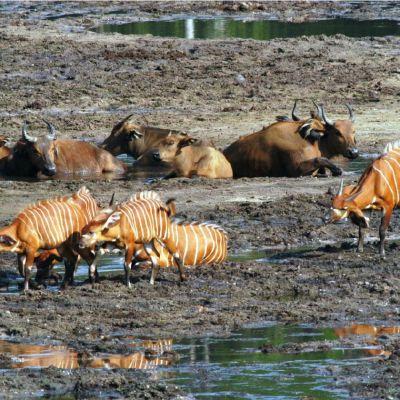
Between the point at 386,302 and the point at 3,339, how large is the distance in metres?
3.38

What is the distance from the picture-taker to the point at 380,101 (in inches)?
922

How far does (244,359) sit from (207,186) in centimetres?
739

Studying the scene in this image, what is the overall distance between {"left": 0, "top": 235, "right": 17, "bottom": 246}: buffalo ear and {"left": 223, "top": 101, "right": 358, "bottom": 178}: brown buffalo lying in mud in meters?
7.21

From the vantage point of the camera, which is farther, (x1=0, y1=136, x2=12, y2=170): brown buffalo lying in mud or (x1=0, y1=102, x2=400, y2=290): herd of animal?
(x1=0, y1=136, x2=12, y2=170): brown buffalo lying in mud

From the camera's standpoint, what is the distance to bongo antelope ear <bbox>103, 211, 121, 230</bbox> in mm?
11664

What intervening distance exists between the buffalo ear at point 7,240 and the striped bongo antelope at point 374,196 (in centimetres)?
324

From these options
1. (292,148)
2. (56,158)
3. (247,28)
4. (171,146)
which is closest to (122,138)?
(56,158)

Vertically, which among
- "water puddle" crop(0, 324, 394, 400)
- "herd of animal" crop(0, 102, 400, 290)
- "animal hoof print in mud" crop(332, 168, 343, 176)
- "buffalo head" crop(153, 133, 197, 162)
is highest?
"herd of animal" crop(0, 102, 400, 290)

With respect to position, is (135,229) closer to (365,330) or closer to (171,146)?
(365,330)

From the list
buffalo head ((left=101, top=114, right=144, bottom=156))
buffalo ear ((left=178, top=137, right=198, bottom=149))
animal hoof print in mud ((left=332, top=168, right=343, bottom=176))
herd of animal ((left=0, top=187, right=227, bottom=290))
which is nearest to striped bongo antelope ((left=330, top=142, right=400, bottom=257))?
herd of animal ((left=0, top=187, right=227, bottom=290))

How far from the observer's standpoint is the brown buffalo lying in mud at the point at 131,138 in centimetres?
2033

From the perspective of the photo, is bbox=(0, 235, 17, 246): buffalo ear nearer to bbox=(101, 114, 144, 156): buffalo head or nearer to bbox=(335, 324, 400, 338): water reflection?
bbox=(335, 324, 400, 338): water reflection

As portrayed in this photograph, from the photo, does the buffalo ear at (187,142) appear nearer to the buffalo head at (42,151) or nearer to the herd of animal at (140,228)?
the herd of animal at (140,228)

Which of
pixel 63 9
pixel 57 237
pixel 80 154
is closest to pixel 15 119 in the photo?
pixel 80 154
